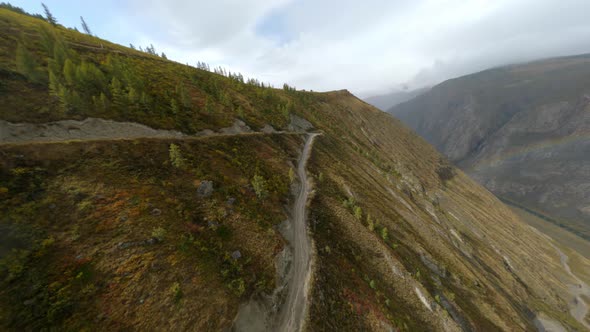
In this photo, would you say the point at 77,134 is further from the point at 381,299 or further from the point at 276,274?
the point at 381,299

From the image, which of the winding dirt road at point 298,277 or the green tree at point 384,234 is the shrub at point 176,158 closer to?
the winding dirt road at point 298,277

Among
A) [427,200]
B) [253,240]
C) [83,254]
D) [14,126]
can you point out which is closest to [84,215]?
[83,254]

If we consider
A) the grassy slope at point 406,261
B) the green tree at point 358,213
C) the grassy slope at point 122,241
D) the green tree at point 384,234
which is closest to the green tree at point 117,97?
the grassy slope at point 122,241

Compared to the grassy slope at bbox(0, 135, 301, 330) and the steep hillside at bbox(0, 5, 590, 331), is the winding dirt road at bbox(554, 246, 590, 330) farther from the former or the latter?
the grassy slope at bbox(0, 135, 301, 330)

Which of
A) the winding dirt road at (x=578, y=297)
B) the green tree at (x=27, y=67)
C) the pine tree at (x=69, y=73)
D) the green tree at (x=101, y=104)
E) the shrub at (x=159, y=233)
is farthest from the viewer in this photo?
the winding dirt road at (x=578, y=297)

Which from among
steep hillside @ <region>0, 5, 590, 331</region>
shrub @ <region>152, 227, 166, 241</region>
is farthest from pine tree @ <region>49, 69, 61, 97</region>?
shrub @ <region>152, 227, 166, 241</region>

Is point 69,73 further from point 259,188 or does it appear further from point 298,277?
point 298,277
